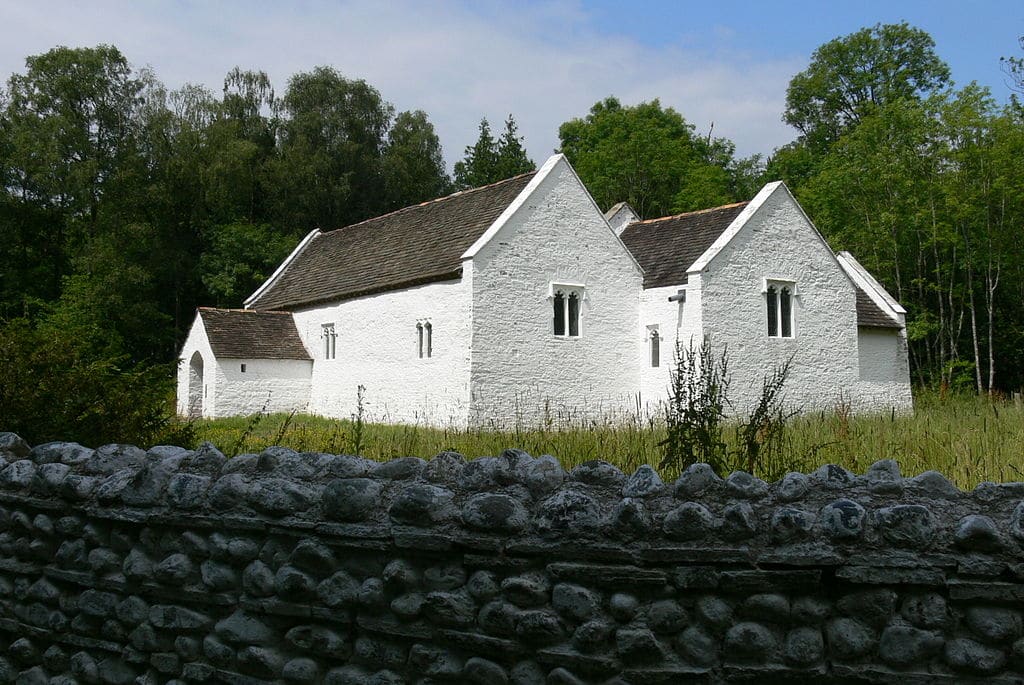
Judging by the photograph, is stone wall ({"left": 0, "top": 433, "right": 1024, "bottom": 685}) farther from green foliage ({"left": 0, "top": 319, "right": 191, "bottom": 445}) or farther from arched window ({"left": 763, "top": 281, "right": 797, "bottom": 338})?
arched window ({"left": 763, "top": 281, "right": 797, "bottom": 338})

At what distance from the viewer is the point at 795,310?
83.1 ft

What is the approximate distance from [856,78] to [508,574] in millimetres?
49280

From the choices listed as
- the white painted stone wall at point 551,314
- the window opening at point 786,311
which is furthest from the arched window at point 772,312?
the white painted stone wall at point 551,314

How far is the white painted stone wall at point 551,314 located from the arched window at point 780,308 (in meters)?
3.70

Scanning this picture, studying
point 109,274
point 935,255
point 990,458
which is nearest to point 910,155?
point 935,255

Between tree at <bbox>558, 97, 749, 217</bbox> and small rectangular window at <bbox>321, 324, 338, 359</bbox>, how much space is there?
23.4 meters

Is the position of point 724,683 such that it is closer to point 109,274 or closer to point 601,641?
point 601,641

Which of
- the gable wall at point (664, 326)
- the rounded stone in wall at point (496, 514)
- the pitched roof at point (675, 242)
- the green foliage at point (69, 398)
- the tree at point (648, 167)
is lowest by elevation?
the rounded stone in wall at point (496, 514)

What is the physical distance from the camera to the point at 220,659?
16.4ft

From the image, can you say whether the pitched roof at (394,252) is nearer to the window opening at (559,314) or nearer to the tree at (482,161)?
the window opening at (559,314)

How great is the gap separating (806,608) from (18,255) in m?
45.1

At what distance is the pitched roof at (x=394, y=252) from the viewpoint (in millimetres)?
24656

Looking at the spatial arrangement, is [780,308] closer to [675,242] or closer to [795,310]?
[795,310]

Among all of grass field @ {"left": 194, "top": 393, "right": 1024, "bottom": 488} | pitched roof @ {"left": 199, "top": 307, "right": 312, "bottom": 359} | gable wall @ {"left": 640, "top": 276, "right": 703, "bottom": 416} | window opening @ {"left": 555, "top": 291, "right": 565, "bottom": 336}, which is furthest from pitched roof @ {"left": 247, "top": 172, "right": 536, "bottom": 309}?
grass field @ {"left": 194, "top": 393, "right": 1024, "bottom": 488}
